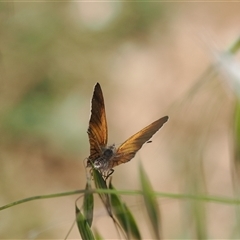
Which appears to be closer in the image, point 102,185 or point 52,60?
point 102,185

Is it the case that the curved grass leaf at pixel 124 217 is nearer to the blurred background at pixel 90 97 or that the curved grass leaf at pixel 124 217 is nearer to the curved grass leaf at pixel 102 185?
the curved grass leaf at pixel 102 185

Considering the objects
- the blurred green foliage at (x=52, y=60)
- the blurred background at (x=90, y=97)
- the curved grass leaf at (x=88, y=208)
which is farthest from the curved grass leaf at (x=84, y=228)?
the blurred green foliage at (x=52, y=60)

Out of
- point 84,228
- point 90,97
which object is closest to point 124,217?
point 84,228

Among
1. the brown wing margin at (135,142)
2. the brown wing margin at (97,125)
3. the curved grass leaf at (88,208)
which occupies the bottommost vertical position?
the curved grass leaf at (88,208)

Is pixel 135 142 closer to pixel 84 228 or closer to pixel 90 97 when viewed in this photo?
pixel 84 228

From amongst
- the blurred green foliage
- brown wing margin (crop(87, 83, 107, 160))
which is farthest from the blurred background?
brown wing margin (crop(87, 83, 107, 160))

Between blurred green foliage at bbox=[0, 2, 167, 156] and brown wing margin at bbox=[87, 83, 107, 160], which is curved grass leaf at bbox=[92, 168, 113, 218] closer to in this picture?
brown wing margin at bbox=[87, 83, 107, 160]

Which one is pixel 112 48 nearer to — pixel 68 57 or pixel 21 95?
pixel 68 57

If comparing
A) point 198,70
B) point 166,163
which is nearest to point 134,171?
point 166,163
